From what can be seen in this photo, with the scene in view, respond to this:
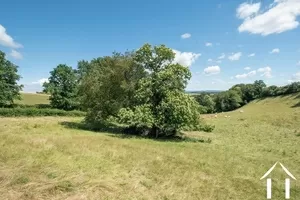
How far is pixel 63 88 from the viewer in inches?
2493

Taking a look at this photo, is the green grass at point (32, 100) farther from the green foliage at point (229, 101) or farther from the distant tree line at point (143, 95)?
the green foliage at point (229, 101)

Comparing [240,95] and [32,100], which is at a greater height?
[240,95]

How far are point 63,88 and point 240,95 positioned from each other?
73.1 m

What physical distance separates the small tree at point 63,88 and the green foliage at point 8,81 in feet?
21.6

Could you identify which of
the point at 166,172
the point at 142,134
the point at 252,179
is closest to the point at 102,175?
the point at 166,172

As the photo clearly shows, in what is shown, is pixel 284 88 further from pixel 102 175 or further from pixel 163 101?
pixel 102 175

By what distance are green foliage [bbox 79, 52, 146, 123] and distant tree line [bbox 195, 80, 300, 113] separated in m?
61.5

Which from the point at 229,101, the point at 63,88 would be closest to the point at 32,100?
the point at 63,88

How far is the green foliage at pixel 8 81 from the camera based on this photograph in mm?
52750

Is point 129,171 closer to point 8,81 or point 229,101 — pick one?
point 8,81

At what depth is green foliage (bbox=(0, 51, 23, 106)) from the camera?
52.8 m

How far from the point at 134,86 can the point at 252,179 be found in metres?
19.1

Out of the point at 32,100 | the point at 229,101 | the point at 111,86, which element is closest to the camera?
the point at 111,86

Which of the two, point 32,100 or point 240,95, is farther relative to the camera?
point 240,95
